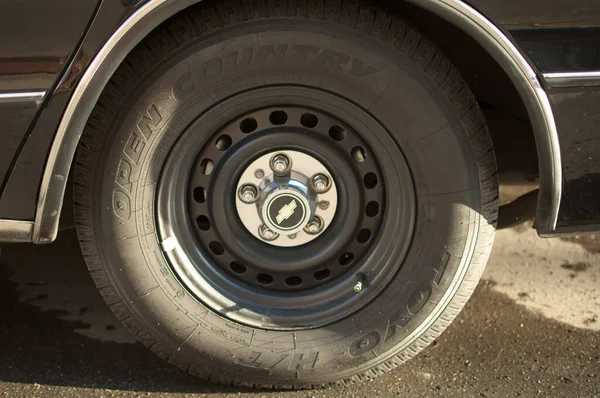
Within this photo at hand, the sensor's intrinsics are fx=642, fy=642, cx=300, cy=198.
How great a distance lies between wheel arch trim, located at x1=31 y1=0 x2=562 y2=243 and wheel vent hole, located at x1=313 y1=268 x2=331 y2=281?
824 mm

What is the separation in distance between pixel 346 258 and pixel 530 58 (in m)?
0.94

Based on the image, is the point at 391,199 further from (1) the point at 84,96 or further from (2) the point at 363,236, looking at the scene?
(1) the point at 84,96

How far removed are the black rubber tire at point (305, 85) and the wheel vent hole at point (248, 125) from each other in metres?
0.18

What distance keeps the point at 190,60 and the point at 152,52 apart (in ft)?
0.41

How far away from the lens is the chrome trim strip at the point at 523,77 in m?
1.90

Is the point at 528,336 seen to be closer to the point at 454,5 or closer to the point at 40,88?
the point at 454,5

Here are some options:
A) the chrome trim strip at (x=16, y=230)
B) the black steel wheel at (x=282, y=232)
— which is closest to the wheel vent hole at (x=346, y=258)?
the black steel wheel at (x=282, y=232)

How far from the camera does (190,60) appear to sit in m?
2.02

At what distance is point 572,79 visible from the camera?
1.95 m

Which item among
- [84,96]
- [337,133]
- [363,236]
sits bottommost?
[363,236]

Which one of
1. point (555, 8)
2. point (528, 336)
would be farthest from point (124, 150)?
point (528, 336)

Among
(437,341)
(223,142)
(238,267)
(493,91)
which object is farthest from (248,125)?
(437,341)

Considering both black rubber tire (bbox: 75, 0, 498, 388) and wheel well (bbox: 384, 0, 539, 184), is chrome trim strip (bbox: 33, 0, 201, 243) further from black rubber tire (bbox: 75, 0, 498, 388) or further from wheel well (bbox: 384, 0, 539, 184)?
wheel well (bbox: 384, 0, 539, 184)

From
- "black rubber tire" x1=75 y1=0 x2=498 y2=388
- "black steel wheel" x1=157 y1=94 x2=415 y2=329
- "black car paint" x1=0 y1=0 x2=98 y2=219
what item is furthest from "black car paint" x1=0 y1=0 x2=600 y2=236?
"black steel wheel" x1=157 y1=94 x2=415 y2=329
